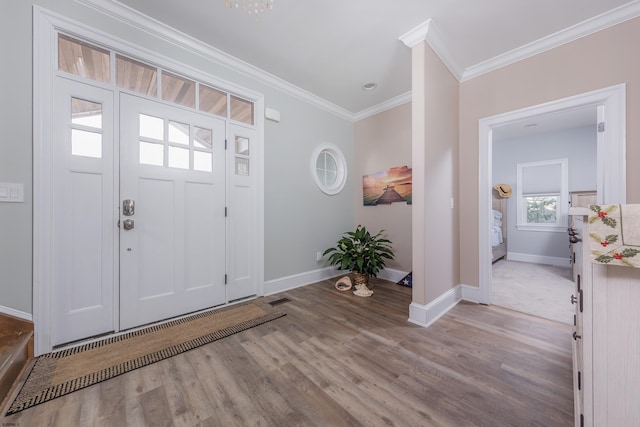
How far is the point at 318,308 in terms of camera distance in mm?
2455

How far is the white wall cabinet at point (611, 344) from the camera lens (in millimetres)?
724

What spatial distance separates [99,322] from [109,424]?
1.03 metres

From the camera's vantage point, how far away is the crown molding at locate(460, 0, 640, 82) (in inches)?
73.9

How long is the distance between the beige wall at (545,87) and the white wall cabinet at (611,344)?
194 cm

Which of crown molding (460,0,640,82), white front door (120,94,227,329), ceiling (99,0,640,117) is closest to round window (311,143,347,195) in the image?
ceiling (99,0,640,117)

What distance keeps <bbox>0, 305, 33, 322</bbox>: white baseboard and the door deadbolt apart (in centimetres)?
84

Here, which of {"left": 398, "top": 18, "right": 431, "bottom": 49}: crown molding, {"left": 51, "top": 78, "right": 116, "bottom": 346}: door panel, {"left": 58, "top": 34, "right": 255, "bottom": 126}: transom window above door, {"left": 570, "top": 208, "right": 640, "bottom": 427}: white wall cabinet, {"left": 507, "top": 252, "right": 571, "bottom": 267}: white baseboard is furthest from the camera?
{"left": 507, "top": 252, "right": 571, "bottom": 267}: white baseboard

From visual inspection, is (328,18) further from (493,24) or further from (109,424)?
(109,424)

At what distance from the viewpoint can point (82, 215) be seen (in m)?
1.78

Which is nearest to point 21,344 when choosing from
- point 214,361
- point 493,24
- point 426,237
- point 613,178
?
point 214,361

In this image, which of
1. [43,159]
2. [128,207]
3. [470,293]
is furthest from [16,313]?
[470,293]

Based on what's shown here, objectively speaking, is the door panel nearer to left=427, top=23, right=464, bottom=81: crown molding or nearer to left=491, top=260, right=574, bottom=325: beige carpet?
left=427, top=23, right=464, bottom=81: crown molding

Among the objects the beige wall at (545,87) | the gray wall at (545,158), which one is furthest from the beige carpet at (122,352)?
the gray wall at (545,158)

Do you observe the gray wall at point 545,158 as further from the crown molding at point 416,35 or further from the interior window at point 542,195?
the crown molding at point 416,35
